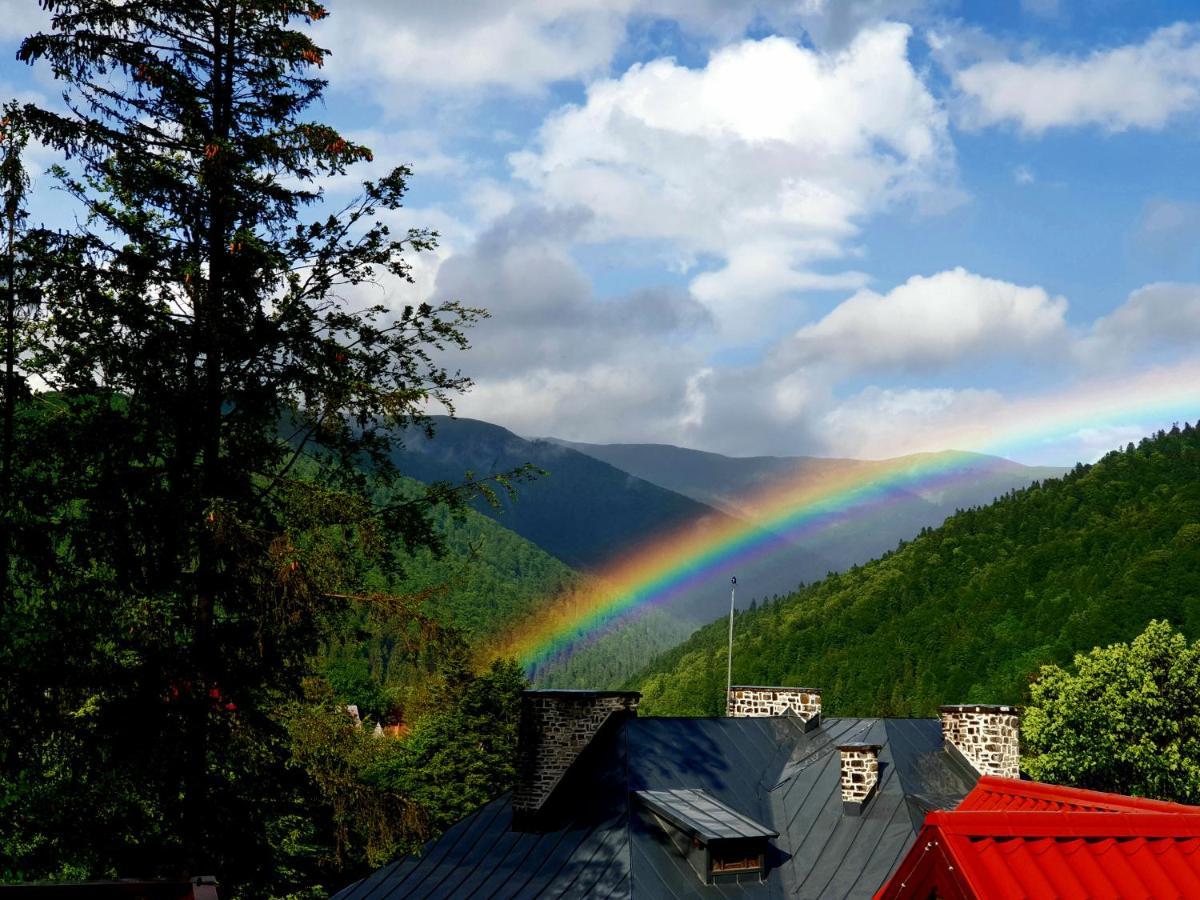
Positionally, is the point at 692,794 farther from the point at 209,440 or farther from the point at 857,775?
the point at 209,440

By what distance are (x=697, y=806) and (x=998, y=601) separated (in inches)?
4961

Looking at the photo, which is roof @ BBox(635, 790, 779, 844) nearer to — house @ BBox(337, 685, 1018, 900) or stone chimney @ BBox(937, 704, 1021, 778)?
house @ BBox(337, 685, 1018, 900)

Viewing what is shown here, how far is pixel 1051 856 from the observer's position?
8.56m

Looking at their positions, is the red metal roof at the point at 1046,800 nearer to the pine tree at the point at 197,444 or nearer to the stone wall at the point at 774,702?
the pine tree at the point at 197,444

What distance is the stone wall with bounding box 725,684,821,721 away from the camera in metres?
31.6

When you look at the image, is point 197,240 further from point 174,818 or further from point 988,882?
point 988,882

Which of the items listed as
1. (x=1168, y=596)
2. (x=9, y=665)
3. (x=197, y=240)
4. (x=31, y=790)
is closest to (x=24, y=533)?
(x=9, y=665)

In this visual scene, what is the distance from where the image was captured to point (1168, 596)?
94125 mm

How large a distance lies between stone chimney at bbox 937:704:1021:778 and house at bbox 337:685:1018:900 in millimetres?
35

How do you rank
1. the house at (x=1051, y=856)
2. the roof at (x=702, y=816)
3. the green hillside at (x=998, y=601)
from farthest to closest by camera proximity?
1. the green hillside at (x=998, y=601)
2. the roof at (x=702, y=816)
3. the house at (x=1051, y=856)

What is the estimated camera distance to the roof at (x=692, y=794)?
23641mm

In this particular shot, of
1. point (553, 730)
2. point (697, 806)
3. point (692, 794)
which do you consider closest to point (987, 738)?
point (692, 794)

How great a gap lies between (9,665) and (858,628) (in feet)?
540

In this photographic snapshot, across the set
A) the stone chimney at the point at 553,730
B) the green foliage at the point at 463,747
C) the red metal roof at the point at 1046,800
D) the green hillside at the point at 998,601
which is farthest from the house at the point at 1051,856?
the green hillside at the point at 998,601
